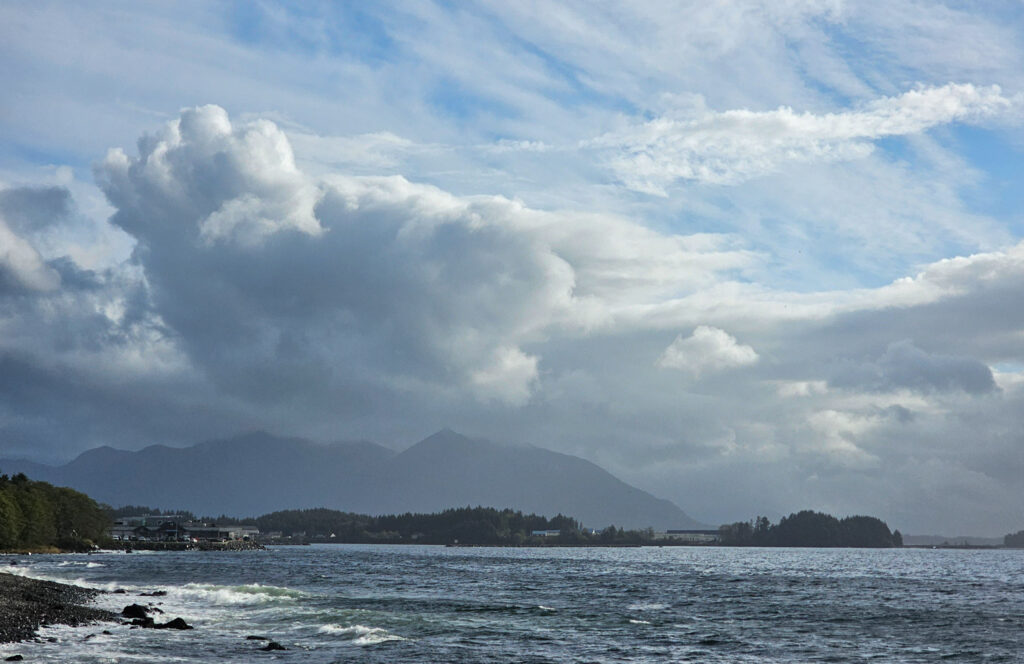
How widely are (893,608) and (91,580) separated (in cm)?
10301

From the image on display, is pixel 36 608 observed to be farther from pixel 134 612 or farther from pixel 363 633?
pixel 363 633

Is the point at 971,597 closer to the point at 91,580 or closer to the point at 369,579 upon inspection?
the point at 369,579

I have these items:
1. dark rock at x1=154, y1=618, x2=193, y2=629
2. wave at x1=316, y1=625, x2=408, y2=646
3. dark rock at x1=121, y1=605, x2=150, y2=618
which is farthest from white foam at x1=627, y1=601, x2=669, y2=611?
dark rock at x1=121, y1=605, x2=150, y2=618

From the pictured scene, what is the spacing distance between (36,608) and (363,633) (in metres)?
26.5

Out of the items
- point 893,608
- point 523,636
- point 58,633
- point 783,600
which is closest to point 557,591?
point 783,600

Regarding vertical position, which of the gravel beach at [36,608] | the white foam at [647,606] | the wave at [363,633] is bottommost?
the white foam at [647,606]

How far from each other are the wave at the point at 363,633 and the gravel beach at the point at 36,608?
18.5m

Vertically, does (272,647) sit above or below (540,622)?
above

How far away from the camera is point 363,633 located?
2805 inches

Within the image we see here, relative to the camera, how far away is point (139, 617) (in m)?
75.1

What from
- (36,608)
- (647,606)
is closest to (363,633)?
(36,608)

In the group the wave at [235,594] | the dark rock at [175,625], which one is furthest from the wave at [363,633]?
the wave at [235,594]

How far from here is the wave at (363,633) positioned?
6762 cm

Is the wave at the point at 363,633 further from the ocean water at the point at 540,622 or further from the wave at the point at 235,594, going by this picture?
the wave at the point at 235,594
